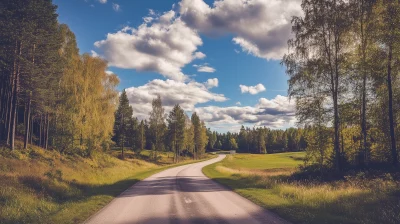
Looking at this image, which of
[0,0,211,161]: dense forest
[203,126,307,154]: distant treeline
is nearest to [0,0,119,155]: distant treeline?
[0,0,211,161]: dense forest

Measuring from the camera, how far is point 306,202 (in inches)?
487

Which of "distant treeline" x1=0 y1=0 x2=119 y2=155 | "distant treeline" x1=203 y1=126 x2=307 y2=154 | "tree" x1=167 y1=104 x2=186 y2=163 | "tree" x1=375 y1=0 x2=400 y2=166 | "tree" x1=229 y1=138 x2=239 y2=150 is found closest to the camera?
"tree" x1=375 y1=0 x2=400 y2=166

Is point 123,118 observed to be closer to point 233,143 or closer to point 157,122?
point 157,122

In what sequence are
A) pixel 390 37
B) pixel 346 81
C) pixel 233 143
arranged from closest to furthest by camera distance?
pixel 390 37, pixel 346 81, pixel 233 143

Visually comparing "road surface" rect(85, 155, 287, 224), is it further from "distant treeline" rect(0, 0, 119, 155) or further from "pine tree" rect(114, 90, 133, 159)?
"pine tree" rect(114, 90, 133, 159)

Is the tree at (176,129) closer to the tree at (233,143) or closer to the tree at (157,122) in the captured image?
the tree at (157,122)

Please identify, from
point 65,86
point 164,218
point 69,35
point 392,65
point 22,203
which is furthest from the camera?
point 69,35

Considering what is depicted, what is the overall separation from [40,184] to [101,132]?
1819 cm

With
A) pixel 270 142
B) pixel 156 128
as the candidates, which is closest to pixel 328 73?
pixel 156 128

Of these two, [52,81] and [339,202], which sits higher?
[52,81]

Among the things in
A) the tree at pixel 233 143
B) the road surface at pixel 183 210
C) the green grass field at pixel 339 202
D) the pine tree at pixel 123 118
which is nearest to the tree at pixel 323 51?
the green grass field at pixel 339 202

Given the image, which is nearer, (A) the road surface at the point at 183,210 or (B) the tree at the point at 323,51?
(A) the road surface at the point at 183,210

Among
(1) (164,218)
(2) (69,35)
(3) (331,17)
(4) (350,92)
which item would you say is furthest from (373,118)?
(2) (69,35)

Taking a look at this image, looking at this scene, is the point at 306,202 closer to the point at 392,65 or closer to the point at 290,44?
the point at 392,65
